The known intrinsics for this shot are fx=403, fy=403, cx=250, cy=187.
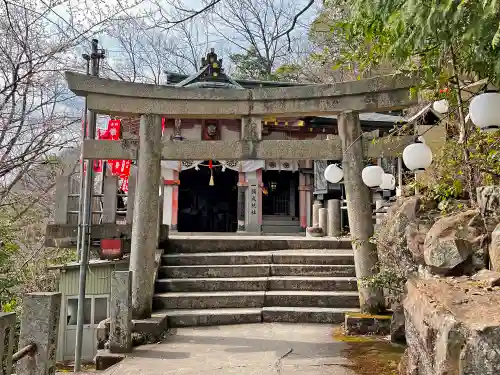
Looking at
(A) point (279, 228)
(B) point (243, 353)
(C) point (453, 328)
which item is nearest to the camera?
(C) point (453, 328)

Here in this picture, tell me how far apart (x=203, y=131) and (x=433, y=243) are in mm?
13712

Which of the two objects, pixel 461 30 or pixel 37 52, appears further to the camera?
pixel 37 52

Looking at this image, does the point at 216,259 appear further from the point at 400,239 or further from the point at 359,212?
the point at 400,239

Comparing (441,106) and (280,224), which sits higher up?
(441,106)

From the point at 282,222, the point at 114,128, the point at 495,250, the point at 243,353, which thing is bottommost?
the point at 243,353

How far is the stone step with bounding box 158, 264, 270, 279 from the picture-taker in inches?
335

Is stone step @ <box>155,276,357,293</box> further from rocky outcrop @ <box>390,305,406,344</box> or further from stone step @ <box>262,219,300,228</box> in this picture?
stone step @ <box>262,219,300,228</box>

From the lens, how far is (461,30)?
327 centimetres

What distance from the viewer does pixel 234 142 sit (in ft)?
22.8

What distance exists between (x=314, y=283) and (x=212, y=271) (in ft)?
7.04

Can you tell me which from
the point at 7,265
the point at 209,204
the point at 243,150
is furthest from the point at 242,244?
the point at 209,204

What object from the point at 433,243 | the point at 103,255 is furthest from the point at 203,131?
the point at 433,243

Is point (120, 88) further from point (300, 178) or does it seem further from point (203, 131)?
point (300, 178)

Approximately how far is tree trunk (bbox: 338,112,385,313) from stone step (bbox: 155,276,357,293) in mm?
1278
